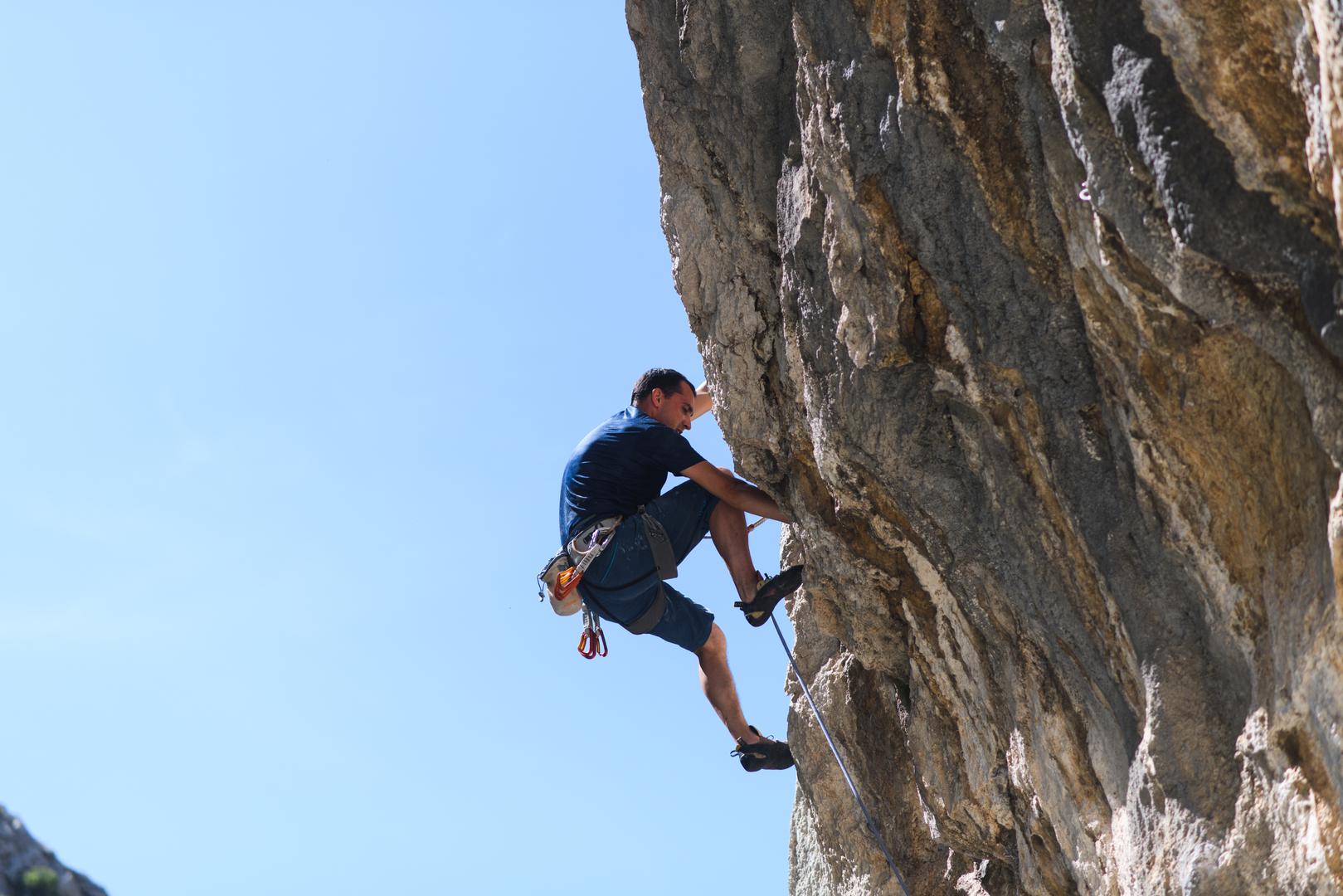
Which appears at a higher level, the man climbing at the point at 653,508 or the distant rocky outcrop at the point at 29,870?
the man climbing at the point at 653,508

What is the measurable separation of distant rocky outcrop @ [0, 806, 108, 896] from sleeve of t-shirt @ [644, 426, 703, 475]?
40.0 meters

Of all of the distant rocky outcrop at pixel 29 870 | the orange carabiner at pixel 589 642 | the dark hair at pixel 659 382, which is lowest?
the distant rocky outcrop at pixel 29 870

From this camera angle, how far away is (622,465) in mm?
6887

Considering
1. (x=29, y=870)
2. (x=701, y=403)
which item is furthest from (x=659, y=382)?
(x=29, y=870)

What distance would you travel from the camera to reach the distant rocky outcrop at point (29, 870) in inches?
1575

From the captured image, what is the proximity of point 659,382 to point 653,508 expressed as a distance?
752mm

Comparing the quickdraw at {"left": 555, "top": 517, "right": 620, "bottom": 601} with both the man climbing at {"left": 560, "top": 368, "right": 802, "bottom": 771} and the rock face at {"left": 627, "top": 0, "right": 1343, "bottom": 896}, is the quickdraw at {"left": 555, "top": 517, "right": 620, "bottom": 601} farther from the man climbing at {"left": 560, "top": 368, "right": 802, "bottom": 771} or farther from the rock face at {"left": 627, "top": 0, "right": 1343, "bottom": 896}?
the rock face at {"left": 627, "top": 0, "right": 1343, "bottom": 896}

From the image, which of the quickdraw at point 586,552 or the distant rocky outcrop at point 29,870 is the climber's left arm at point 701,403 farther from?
the distant rocky outcrop at point 29,870

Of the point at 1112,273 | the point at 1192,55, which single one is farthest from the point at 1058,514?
the point at 1192,55

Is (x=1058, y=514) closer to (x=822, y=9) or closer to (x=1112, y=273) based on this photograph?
(x=1112, y=273)

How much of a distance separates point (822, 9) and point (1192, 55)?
7.09ft

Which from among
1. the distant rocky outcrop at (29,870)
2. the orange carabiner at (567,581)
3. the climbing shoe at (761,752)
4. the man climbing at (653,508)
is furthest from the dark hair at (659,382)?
the distant rocky outcrop at (29,870)

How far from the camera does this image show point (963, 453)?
525 cm

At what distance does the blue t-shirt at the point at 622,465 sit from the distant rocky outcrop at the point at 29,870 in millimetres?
39580
